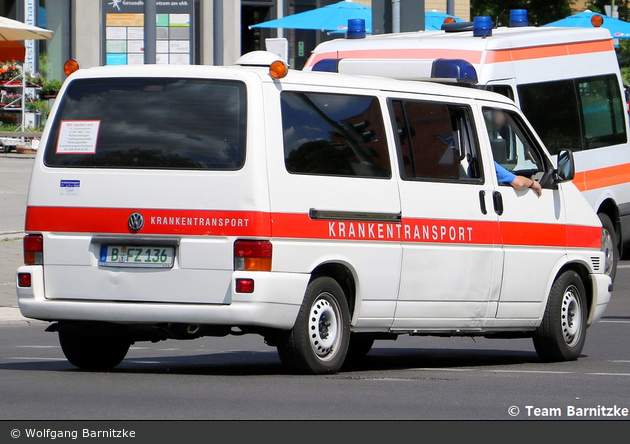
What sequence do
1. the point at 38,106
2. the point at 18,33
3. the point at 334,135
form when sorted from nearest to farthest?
the point at 334,135 < the point at 18,33 < the point at 38,106

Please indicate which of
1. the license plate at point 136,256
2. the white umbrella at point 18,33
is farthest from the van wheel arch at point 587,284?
the white umbrella at point 18,33

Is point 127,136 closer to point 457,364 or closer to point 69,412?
point 69,412

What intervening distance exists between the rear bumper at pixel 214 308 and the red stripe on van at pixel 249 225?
29 cm

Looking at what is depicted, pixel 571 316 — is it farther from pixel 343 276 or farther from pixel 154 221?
pixel 154 221

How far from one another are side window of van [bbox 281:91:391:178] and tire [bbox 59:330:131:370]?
1.85 meters

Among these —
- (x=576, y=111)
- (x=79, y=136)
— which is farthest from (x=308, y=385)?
(x=576, y=111)

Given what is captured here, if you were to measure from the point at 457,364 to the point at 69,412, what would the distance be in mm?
4088

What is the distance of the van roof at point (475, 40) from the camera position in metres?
13.6

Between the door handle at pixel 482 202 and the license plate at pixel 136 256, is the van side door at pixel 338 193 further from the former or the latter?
the door handle at pixel 482 202

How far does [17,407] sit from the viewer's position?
281 inches

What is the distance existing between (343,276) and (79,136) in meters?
1.93

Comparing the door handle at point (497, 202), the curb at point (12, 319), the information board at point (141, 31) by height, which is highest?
the information board at point (141, 31)

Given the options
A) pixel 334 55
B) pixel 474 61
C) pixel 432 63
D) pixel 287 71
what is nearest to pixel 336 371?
pixel 287 71

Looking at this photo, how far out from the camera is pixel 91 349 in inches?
361
